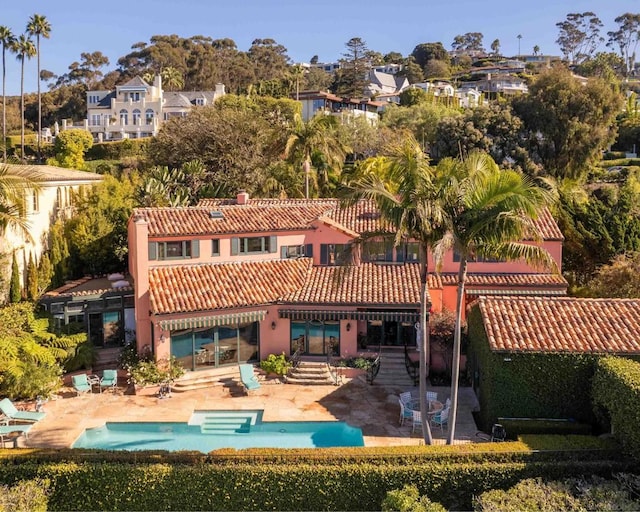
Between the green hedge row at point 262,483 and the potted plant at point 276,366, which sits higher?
the potted plant at point 276,366

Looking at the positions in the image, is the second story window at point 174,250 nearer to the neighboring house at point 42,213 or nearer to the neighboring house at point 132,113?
the neighboring house at point 42,213

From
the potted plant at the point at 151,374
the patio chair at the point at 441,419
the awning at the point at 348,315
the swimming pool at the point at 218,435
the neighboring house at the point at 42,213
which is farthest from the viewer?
the neighboring house at the point at 42,213

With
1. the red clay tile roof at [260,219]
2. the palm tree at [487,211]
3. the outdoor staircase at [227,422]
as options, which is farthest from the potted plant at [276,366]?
the palm tree at [487,211]

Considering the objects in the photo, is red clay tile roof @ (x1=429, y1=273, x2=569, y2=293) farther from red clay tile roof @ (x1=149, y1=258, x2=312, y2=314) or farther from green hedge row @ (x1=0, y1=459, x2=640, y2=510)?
green hedge row @ (x1=0, y1=459, x2=640, y2=510)

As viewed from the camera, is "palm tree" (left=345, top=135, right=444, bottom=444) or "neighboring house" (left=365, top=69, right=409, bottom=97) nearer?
"palm tree" (left=345, top=135, right=444, bottom=444)

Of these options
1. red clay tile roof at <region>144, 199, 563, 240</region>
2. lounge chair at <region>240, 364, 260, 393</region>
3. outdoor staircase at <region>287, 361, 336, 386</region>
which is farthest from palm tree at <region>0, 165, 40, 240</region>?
outdoor staircase at <region>287, 361, 336, 386</region>

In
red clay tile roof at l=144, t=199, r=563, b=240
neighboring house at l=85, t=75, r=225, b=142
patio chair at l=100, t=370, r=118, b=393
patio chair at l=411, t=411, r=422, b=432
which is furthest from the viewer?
neighboring house at l=85, t=75, r=225, b=142

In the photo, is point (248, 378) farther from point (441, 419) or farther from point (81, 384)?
point (441, 419)
